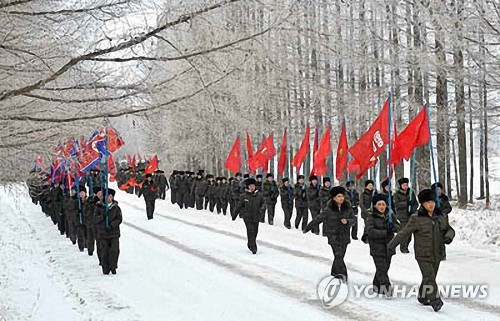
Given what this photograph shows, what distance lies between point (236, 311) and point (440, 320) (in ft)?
9.39

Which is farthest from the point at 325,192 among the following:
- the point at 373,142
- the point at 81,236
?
the point at 81,236

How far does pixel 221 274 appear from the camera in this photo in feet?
40.7

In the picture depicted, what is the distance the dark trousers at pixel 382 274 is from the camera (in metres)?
9.68

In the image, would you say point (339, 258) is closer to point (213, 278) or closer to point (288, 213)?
point (213, 278)

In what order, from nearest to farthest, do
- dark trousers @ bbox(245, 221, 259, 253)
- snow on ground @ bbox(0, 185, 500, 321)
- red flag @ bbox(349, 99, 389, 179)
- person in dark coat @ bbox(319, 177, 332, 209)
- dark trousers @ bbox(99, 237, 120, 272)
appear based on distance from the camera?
snow on ground @ bbox(0, 185, 500, 321)
dark trousers @ bbox(99, 237, 120, 272)
red flag @ bbox(349, 99, 389, 179)
dark trousers @ bbox(245, 221, 259, 253)
person in dark coat @ bbox(319, 177, 332, 209)

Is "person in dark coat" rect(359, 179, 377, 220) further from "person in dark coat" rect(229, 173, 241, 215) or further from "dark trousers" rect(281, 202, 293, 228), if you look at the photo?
"person in dark coat" rect(229, 173, 241, 215)

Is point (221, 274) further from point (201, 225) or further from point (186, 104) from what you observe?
point (201, 225)

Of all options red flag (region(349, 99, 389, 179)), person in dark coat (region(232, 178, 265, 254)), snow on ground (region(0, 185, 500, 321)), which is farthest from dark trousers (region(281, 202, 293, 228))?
red flag (region(349, 99, 389, 179))

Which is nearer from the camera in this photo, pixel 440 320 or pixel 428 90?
pixel 440 320

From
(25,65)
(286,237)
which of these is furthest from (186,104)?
(286,237)

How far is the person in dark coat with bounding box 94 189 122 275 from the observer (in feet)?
43.5

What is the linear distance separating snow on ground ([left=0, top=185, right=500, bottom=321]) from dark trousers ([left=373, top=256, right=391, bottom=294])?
16.0 inches

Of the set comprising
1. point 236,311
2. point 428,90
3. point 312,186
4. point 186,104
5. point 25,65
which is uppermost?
point 428,90

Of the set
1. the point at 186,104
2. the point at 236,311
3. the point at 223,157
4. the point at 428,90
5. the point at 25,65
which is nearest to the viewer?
the point at 186,104
